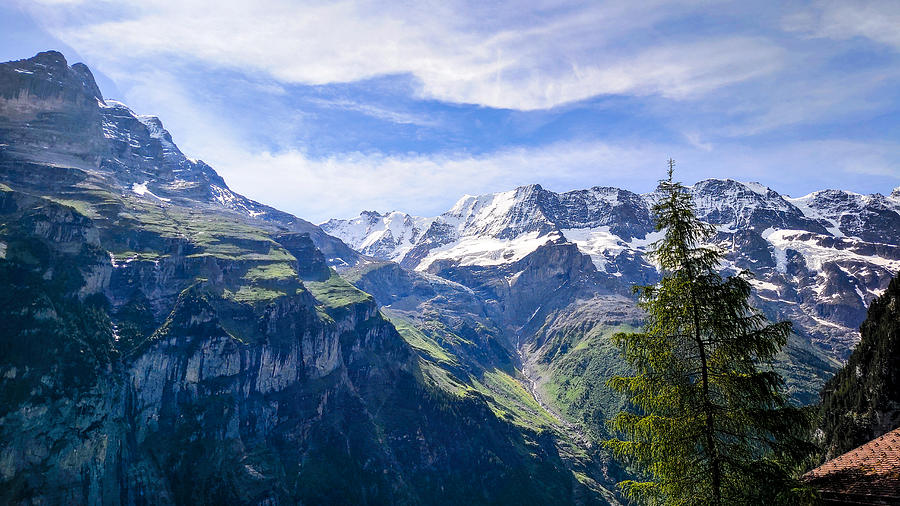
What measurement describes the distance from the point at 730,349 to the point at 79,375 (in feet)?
703

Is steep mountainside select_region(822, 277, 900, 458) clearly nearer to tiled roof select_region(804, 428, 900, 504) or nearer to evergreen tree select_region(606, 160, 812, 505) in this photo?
tiled roof select_region(804, 428, 900, 504)

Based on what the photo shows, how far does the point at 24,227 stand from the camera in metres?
194

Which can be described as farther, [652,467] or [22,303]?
[22,303]

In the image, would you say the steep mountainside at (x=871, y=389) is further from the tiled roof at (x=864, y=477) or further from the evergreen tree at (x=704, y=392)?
the evergreen tree at (x=704, y=392)

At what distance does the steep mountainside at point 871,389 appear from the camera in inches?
2697

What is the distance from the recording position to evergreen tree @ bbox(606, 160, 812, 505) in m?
18.5

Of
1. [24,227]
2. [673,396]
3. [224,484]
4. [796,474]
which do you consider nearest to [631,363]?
[673,396]

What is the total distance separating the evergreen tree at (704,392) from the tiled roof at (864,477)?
1981 millimetres

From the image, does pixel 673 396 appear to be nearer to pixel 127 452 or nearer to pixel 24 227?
pixel 127 452

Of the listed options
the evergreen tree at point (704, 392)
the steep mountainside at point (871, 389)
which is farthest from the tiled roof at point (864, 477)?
the steep mountainside at point (871, 389)

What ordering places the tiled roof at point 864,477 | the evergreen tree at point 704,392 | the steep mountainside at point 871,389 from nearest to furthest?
the tiled roof at point 864,477, the evergreen tree at point 704,392, the steep mountainside at point 871,389

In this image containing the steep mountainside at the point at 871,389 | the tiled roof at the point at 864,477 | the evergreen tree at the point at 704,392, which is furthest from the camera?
the steep mountainside at the point at 871,389

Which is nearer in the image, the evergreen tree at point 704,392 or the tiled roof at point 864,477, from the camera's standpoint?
the tiled roof at point 864,477

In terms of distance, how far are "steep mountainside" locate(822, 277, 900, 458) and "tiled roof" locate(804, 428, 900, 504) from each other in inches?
2435
